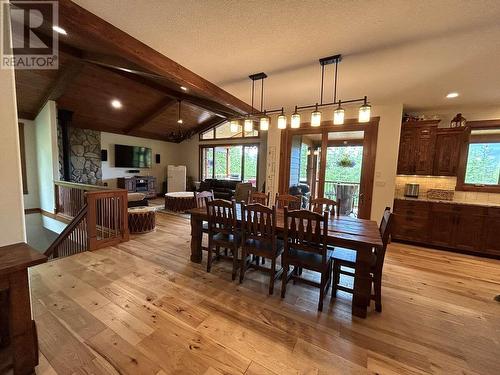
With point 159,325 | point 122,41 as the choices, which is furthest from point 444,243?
point 122,41

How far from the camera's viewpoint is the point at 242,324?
188 centimetres

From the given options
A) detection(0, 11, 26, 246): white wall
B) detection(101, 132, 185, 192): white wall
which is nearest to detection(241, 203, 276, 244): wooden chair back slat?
detection(0, 11, 26, 246): white wall

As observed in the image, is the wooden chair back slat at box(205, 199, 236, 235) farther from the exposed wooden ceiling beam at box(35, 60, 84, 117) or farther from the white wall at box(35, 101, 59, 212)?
the white wall at box(35, 101, 59, 212)

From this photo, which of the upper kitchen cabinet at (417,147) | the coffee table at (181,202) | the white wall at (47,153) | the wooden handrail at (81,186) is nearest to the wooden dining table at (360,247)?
the upper kitchen cabinet at (417,147)

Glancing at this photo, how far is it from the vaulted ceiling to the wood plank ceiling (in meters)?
0.15

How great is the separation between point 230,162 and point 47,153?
5453mm

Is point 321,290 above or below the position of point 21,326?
below

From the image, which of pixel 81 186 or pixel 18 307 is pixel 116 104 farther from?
pixel 18 307

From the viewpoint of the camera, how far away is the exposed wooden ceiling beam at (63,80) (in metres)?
4.25

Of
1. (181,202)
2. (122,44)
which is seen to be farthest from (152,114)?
(122,44)

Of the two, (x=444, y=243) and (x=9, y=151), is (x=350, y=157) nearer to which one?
(x=444, y=243)

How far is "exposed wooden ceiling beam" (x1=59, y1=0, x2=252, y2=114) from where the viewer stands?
183 centimetres

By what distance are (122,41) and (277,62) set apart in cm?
171

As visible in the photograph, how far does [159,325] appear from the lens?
6.03ft
